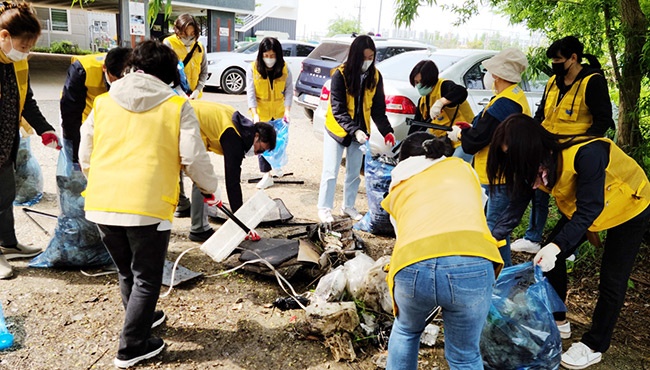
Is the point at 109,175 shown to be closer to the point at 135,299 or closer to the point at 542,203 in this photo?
the point at 135,299

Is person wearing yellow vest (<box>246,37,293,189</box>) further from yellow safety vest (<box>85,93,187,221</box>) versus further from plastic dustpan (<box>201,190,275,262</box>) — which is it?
yellow safety vest (<box>85,93,187,221</box>)

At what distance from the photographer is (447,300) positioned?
6.07 feet

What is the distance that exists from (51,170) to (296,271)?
3551 millimetres

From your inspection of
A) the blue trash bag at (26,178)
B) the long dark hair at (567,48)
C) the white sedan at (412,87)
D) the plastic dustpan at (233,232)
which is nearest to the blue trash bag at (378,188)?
the white sedan at (412,87)

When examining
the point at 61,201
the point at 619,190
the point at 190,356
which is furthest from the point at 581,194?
the point at 61,201

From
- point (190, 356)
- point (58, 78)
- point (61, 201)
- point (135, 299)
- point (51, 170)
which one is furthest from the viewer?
point (58, 78)

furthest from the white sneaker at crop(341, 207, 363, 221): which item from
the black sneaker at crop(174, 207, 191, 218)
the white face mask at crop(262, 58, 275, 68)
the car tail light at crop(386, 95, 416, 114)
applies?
the white face mask at crop(262, 58, 275, 68)

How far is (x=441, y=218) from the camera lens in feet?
6.19

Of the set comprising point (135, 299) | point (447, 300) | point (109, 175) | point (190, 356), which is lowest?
point (190, 356)

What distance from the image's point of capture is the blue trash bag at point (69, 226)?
329 cm

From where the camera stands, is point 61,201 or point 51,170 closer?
point 61,201

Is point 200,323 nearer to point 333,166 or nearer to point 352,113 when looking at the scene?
point 333,166

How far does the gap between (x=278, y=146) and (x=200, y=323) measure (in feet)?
9.10

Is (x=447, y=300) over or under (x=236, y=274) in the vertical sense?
over
